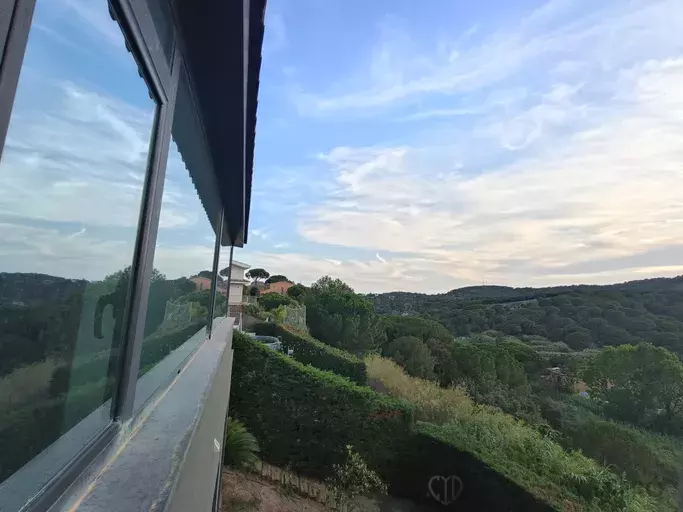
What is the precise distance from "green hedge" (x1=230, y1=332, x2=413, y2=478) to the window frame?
700 centimetres

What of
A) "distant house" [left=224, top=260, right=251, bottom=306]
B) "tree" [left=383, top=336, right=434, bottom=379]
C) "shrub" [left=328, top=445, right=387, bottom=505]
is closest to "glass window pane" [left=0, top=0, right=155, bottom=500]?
"distant house" [left=224, top=260, right=251, bottom=306]

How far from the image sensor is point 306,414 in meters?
8.03

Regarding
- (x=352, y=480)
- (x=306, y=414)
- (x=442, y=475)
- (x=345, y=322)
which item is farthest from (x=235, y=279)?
(x=345, y=322)

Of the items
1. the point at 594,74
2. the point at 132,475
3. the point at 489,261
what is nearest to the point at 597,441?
the point at 594,74

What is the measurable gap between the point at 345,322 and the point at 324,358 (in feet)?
19.9

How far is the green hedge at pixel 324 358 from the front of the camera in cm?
1187

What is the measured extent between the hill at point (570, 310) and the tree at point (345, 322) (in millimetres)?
3333

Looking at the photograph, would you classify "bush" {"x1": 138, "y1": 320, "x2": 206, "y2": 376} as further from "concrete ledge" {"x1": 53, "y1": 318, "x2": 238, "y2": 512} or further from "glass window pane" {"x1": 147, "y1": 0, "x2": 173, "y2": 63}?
"glass window pane" {"x1": 147, "y1": 0, "x2": 173, "y2": 63}

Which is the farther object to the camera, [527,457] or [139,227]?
[527,457]

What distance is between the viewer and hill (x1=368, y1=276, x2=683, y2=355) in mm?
13623

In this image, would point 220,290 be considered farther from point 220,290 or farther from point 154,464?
point 154,464

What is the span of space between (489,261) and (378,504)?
1731 centimetres

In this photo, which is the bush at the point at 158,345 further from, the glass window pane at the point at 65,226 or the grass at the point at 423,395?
the grass at the point at 423,395

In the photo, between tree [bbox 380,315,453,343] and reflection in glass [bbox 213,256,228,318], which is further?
tree [bbox 380,315,453,343]
